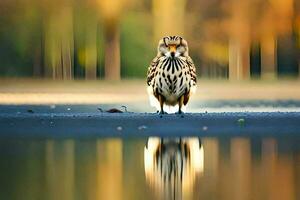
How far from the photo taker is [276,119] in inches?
600

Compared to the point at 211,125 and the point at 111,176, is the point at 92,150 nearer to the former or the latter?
the point at 111,176

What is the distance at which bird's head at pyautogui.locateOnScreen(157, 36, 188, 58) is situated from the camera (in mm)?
16438

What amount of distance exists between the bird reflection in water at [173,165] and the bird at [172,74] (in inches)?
132

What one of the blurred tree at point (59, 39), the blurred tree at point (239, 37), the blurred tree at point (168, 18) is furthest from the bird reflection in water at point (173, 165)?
the blurred tree at point (239, 37)

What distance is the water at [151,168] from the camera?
8.52 meters

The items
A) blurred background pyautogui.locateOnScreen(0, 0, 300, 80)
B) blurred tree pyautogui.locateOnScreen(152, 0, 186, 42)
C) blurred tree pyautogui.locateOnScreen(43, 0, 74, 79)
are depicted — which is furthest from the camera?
blurred tree pyautogui.locateOnScreen(43, 0, 74, 79)

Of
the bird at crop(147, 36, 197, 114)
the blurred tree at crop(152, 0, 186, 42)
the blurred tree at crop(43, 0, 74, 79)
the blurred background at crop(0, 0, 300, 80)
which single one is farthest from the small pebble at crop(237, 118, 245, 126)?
the blurred tree at crop(43, 0, 74, 79)

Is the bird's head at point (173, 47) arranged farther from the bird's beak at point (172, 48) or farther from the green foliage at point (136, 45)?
the green foliage at point (136, 45)

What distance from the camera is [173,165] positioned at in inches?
395

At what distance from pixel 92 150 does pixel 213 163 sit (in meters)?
1.87

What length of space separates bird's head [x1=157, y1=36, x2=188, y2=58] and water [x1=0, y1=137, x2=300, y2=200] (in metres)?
3.45

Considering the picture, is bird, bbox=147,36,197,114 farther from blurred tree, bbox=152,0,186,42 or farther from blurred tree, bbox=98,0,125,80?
blurred tree, bbox=152,0,186,42

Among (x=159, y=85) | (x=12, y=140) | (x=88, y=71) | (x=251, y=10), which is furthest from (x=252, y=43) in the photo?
(x=12, y=140)

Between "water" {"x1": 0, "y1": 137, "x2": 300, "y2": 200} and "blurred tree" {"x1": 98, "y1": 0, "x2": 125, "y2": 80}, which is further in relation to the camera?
"blurred tree" {"x1": 98, "y1": 0, "x2": 125, "y2": 80}
